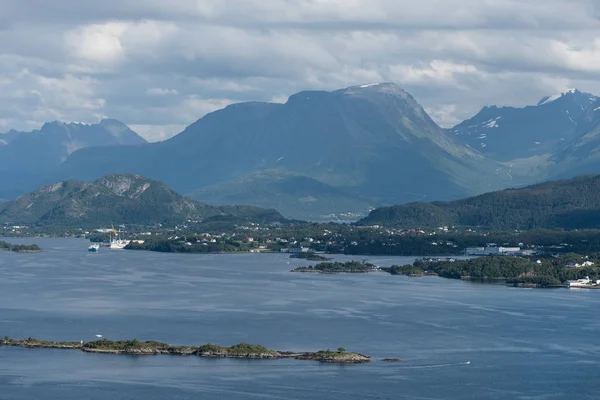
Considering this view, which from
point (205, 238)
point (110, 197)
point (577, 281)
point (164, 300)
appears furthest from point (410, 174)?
point (164, 300)

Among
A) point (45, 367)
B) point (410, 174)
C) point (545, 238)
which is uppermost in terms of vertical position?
point (410, 174)

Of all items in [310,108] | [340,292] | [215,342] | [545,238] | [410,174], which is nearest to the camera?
[215,342]

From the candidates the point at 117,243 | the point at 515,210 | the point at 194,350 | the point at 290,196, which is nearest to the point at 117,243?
the point at 117,243

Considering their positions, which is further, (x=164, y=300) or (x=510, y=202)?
(x=510, y=202)

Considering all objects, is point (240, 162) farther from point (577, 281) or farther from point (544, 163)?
point (577, 281)

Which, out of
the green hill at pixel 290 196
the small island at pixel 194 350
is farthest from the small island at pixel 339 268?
the green hill at pixel 290 196

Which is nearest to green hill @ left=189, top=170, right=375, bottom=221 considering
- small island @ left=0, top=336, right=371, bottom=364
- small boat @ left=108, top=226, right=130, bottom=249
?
small boat @ left=108, top=226, right=130, bottom=249

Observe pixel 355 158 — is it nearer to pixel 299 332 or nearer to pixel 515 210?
pixel 515 210
